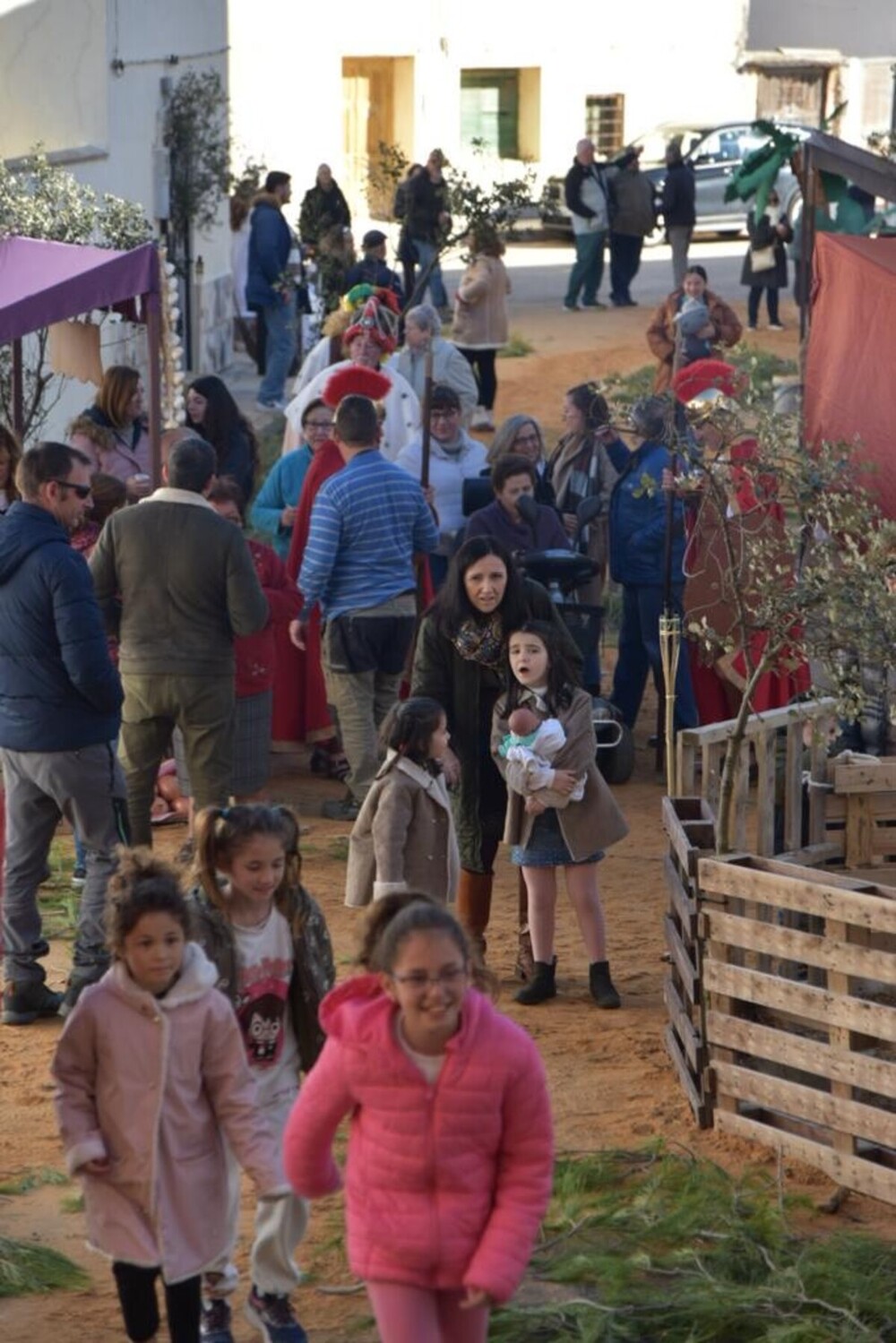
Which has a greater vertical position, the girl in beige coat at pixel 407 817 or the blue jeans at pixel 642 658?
the girl in beige coat at pixel 407 817

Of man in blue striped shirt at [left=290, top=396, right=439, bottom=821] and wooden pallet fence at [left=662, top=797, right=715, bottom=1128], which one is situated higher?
man in blue striped shirt at [left=290, top=396, right=439, bottom=821]

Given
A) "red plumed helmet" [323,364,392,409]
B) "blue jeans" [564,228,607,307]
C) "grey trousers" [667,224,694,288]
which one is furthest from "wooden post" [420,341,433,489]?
"grey trousers" [667,224,694,288]

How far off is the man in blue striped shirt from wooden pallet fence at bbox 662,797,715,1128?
8.66 feet

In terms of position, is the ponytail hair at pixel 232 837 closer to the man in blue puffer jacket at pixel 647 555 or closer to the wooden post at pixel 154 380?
the wooden post at pixel 154 380

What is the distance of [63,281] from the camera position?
957cm

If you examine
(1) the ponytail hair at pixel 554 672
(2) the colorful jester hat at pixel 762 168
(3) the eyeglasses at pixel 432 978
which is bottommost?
(1) the ponytail hair at pixel 554 672

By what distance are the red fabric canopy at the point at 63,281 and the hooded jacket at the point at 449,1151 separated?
17.7 feet

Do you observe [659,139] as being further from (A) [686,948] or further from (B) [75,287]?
(A) [686,948]

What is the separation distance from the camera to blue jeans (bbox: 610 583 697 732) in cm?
1156

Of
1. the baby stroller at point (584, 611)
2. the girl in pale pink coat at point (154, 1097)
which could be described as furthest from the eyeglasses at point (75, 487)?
the baby stroller at point (584, 611)

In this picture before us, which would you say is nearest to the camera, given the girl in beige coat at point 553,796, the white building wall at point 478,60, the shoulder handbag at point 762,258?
the girl in beige coat at point 553,796

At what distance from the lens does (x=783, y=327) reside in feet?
88.5

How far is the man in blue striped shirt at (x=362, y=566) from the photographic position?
9961 millimetres

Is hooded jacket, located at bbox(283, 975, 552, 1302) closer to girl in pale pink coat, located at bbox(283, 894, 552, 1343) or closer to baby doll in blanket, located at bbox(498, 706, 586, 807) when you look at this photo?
girl in pale pink coat, located at bbox(283, 894, 552, 1343)
